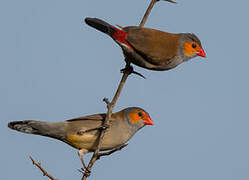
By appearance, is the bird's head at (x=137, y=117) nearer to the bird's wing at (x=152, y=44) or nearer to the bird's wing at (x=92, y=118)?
the bird's wing at (x=92, y=118)

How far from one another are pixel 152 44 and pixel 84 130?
1679 mm

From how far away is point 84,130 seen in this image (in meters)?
5.80

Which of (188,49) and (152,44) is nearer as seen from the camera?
(152,44)

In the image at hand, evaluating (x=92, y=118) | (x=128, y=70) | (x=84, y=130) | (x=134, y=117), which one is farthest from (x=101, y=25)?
(x=134, y=117)

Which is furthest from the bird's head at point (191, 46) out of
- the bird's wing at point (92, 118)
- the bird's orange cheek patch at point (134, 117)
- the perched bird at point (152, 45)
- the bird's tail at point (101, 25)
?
the bird's wing at point (92, 118)

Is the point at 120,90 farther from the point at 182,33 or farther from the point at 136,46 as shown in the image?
the point at 182,33

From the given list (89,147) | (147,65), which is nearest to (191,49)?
(147,65)

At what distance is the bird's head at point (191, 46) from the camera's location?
266 inches

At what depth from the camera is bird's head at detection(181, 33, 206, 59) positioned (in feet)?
22.1

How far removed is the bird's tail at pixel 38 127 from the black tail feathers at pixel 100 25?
1486mm

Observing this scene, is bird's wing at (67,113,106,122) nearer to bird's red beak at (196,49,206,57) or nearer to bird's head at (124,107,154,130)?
bird's head at (124,107,154,130)

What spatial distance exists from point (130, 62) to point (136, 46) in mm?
347

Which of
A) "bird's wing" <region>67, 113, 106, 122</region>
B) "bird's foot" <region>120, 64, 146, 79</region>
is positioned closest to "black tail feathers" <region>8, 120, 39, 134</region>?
"bird's wing" <region>67, 113, 106, 122</region>

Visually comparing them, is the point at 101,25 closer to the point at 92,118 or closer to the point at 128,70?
the point at 128,70
